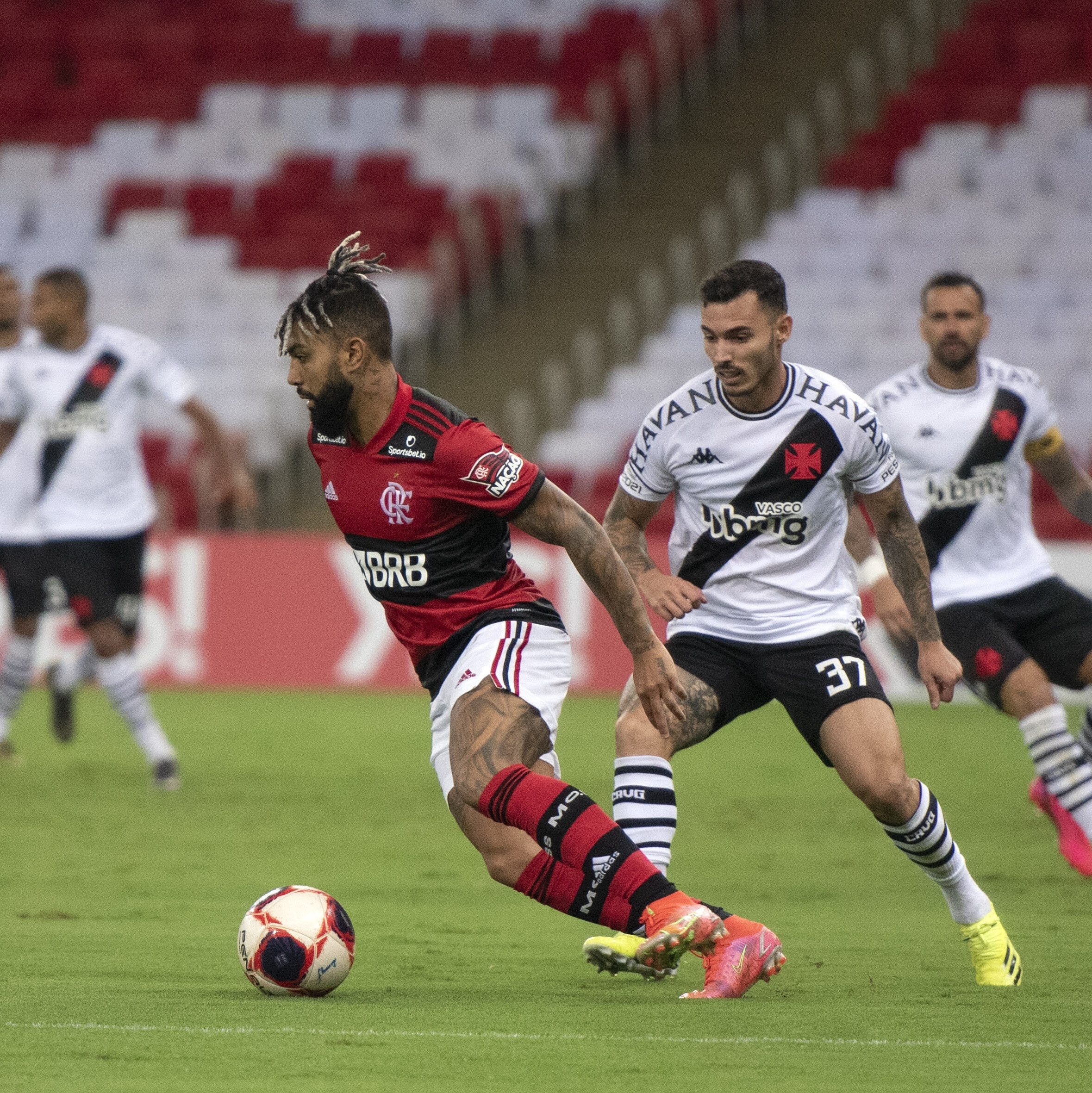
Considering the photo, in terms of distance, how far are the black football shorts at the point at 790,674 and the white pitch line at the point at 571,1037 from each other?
1.24 metres

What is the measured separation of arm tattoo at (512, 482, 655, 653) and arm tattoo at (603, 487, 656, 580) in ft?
2.63

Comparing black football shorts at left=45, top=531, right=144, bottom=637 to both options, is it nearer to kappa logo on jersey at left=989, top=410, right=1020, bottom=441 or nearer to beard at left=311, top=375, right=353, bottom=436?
kappa logo on jersey at left=989, top=410, right=1020, bottom=441

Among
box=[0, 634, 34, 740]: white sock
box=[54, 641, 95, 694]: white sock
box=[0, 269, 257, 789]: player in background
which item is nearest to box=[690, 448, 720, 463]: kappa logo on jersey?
box=[0, 269, 257, 789]: player in background

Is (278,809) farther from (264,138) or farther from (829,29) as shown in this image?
(829,29)

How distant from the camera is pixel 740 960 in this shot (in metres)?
5.09

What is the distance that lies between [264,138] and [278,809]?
13.8m

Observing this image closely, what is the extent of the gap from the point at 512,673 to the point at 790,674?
1.00m

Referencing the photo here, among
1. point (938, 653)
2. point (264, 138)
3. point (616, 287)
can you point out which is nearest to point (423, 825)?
point (938, 653)

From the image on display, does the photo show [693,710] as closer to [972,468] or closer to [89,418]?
[972,468]

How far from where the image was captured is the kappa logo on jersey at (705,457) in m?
5.95

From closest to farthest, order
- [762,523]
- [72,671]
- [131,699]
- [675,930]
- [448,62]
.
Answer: [675,930]
[762,523]
[131,699]
[72,671]
[448,62]

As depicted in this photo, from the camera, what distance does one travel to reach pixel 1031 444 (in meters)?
7.75

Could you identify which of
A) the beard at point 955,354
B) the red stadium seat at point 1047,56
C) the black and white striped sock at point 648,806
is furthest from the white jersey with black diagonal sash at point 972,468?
the red stadium seat at point 1047,56

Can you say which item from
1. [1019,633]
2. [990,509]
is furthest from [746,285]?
[1019,633]
